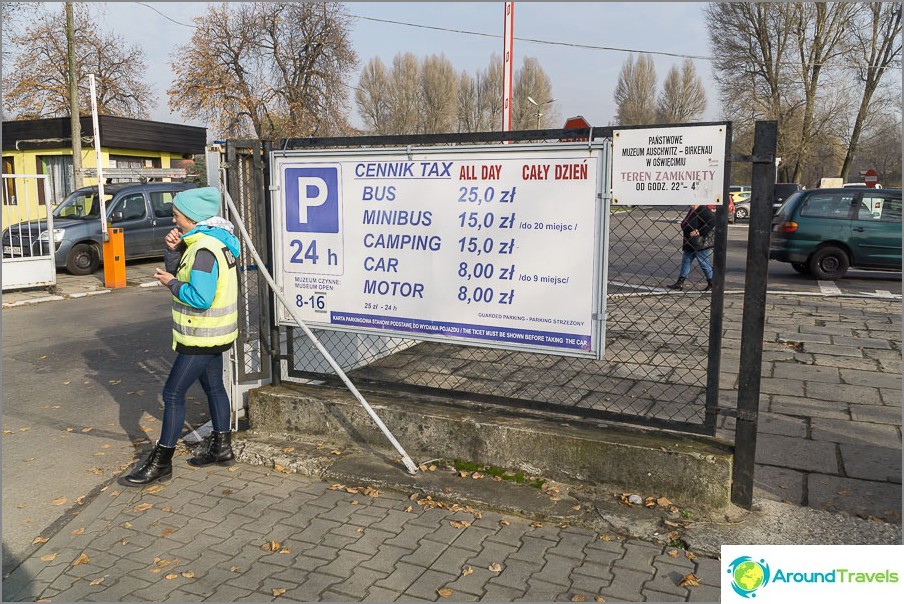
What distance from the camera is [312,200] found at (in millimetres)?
5180

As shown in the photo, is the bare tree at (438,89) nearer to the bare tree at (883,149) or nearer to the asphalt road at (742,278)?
the bare tree at (883,149)

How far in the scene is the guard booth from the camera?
4145 millimetres

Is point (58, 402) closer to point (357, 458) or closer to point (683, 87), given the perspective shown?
point (357, 458)

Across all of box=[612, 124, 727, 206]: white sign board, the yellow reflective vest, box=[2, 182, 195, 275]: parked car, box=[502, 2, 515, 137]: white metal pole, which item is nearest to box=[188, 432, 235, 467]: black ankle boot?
the yellow reflective vest

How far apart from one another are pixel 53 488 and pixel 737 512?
13.9 feet

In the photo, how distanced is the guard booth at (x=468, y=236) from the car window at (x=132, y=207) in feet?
43.0

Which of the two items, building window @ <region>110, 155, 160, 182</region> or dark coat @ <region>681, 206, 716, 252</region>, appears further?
building window @ <region>110, 155, 160, 182</region>

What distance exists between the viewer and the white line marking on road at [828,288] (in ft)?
42.4

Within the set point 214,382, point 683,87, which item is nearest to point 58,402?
point 214,382

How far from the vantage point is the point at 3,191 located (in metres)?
14.2

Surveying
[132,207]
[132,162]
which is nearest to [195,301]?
[132,207]

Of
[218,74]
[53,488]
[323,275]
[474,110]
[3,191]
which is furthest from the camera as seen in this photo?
[474,110]

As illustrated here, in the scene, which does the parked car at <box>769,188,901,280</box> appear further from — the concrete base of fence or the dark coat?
the concrete base of fence

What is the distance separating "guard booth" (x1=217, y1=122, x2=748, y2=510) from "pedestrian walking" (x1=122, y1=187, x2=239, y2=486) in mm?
541
